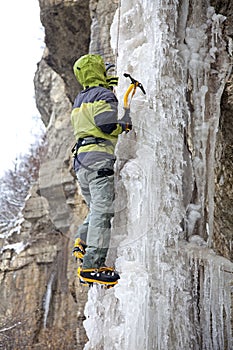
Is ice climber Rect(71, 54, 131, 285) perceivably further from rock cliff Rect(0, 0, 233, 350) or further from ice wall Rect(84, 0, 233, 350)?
rock cliff Rect(0, 0, 233, 350)

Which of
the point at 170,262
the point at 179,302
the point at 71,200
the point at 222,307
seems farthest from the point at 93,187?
the point at 71,200

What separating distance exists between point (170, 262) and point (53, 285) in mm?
6893

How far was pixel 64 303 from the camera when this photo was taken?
9.74 metres

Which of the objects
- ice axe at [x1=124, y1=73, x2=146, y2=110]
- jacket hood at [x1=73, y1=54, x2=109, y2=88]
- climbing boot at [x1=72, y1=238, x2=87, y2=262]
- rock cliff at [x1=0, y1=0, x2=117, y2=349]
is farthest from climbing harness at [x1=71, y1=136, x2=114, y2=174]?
rock cliff at [x1=0, y1=0, x2=117, y2=349]

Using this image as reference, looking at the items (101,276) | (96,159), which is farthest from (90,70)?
(101,276)

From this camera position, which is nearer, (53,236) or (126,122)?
(126,122)

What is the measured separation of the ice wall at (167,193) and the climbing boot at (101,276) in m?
0.17

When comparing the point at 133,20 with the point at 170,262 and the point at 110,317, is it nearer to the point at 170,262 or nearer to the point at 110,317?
the point at 170,262

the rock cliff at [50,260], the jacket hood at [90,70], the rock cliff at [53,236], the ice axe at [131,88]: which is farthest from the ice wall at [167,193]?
the rock cliff at [50,260]

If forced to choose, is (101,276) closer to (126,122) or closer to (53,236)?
(126,122)

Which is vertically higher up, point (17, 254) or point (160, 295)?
point (17, 254)

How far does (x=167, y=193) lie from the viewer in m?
3.46

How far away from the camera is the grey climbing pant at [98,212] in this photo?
120 inches

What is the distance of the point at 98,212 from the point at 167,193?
58cm
